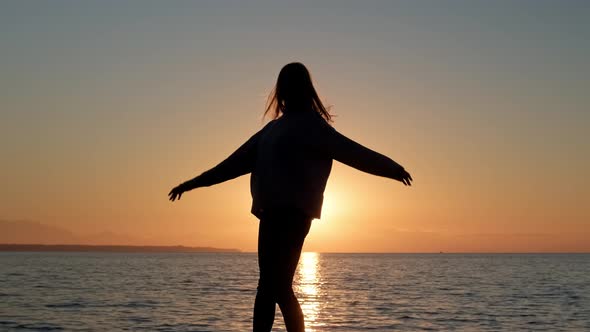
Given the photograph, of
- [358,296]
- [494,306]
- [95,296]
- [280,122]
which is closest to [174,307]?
[95,296]

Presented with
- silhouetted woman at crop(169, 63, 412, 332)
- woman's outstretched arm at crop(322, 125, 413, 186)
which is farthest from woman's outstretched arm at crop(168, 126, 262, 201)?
woman's outstretched arm at crop(322, 125, 413, 186)

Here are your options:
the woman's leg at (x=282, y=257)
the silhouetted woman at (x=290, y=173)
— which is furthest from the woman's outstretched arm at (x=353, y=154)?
the woman's leg at (x=282, y=257)

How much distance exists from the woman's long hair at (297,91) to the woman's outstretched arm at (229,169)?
0.32m

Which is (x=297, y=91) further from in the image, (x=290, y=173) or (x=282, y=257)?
(x=282, y=257)

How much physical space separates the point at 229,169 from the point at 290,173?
0.69 metres

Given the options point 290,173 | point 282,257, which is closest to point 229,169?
point 290,173

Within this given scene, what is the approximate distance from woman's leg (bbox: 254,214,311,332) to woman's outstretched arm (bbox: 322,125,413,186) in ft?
1.69

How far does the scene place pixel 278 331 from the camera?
1947 centimetres

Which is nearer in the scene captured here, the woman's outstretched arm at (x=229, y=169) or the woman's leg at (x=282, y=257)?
the woman's leg at (x=282, y=257)

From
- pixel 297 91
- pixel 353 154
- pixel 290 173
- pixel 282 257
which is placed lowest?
pixel 282 257

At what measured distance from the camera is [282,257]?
16.9 feet

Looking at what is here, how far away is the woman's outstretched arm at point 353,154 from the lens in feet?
17.2

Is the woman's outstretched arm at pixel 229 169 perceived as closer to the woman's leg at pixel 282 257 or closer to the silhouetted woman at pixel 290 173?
the silhouetted woman at pixel 290 173

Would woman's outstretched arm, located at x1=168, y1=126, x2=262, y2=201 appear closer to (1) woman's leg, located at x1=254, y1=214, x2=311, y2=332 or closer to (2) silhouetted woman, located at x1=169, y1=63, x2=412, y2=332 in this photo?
(2) silhouetted woman, located at x1=169, y1=63, x2=412, y2=332
